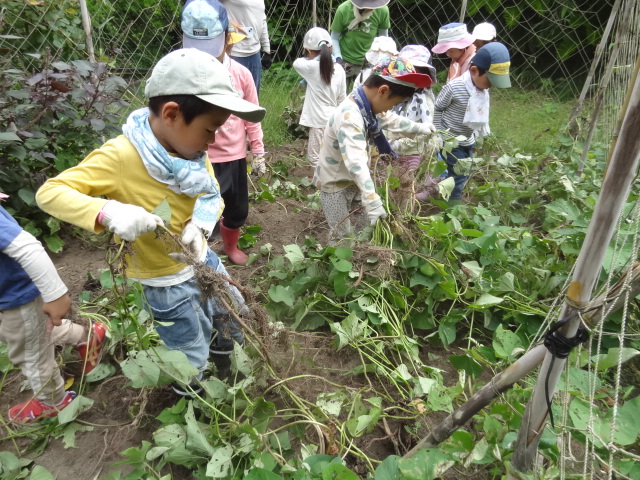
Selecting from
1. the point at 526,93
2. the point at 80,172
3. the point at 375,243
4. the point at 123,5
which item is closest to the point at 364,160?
the point at 375,243

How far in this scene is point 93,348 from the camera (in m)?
1.99

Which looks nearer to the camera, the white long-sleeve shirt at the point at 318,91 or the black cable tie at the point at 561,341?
the black cable tie at the point at 561,341

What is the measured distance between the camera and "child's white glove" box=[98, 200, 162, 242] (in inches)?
47.8

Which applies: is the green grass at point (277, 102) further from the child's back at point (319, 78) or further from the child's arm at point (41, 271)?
the child's arm at point (41, 271)

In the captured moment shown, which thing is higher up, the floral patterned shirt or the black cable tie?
the black cable tie

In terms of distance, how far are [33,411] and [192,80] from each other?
4.78ft

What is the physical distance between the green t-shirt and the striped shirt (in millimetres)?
1674

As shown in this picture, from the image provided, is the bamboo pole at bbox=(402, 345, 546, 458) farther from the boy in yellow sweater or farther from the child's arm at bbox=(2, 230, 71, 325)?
the child's arm at bbox=(2, 230, 71, 325)

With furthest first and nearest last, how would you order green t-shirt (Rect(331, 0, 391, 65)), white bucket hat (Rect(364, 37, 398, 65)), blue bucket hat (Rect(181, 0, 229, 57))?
green t-shirt (Rect(331, 0, 391, 65)) < white bucket hat (Rect(364, 37, 398, 65)) < blue bucket hat (Rect(181, 0, 229, 57))

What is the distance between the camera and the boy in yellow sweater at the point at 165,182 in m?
1.25

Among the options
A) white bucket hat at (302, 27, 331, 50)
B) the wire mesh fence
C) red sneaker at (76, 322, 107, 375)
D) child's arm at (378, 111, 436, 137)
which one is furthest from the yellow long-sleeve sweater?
the wire mesh fence

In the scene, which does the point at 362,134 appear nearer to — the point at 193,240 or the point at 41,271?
the point at 193,240

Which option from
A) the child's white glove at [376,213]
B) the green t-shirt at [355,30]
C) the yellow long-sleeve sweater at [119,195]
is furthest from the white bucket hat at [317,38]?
the yellow long-sleeve sweater at [119,195]

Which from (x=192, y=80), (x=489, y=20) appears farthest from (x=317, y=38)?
(x=489, y=20)
